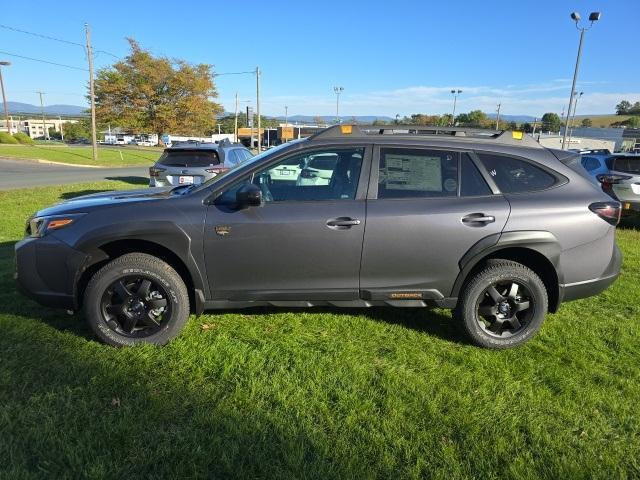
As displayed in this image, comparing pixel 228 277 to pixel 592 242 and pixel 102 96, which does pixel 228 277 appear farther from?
pixel 102 96

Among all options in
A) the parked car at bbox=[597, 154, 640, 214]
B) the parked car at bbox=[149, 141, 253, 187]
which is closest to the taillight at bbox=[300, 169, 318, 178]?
the parked car at bbox=[149, 141, 253, 187]

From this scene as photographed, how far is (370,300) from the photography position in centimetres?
380

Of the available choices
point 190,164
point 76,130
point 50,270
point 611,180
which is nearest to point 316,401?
point 50,270

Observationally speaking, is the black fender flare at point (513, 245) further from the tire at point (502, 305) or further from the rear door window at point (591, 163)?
the rear door window at point (591, 163)

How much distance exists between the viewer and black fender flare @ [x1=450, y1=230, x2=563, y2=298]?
368cm

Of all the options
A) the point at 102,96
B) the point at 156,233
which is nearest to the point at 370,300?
the point at 156,233

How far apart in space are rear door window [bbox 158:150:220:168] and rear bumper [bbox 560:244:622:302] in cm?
776

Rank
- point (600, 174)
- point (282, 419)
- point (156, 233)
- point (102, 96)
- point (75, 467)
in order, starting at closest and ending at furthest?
point (75, 467) < point (282, 419) < point (156, 233) < point (600, 174) < point (102, 96)

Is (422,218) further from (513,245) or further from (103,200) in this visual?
(103,200)

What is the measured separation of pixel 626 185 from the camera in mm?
9039

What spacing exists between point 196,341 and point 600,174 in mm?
9060

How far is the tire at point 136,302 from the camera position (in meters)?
3.59

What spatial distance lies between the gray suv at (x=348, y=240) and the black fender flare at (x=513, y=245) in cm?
1

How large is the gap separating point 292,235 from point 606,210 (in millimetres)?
2537
